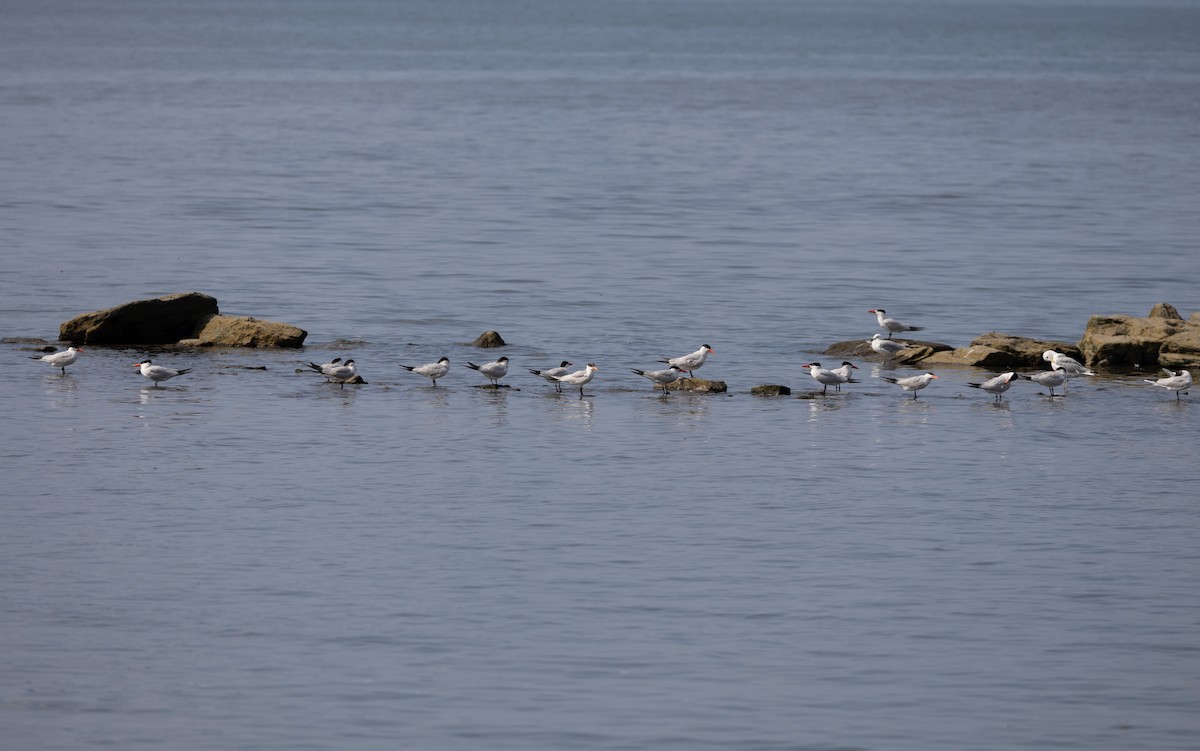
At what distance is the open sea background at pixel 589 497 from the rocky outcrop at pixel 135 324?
23.5 inches

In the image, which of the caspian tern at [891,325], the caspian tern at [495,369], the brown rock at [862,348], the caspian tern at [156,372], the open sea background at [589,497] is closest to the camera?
the open sea background at [589,497]

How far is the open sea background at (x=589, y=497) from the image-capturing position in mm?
14523

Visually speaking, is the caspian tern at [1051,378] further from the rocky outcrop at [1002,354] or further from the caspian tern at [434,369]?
the caspian tern at [434,369]

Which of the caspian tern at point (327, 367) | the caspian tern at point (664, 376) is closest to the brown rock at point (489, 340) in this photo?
the caspian tern at point (327, 367)

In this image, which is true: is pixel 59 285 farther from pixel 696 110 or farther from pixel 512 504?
pixel 696 110

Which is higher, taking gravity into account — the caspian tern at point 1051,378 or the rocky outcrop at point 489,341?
the rocky outcrop at point 489,341

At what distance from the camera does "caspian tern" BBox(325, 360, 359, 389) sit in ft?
87.3

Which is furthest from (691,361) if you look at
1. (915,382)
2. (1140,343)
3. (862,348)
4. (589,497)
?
(1140,343)

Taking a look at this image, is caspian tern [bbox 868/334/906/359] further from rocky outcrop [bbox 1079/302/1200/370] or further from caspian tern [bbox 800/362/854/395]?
rocky outcrop [bbox 1079/302/1200/370]

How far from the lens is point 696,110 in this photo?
10006 cm

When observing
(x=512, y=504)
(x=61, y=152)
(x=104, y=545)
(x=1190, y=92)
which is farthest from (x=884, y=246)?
(x=1190, y=92)

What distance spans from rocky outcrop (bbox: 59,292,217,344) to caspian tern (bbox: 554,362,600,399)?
7.52 meters

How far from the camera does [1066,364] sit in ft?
89.2

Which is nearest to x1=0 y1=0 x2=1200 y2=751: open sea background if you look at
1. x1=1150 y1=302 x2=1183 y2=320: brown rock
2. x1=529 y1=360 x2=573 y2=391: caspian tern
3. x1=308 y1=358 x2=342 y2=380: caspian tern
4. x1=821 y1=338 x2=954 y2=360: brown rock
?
x1=308 y1=358 x2=342 y2=380: caspian tern
